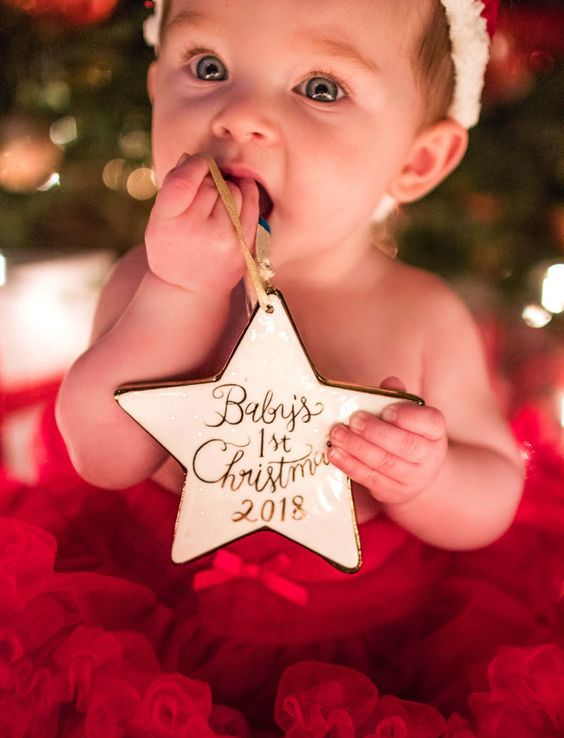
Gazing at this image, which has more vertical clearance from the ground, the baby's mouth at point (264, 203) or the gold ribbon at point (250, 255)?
the baby's mouth at point (264, 203)

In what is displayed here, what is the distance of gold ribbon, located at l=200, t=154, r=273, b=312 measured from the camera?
58 centimetres

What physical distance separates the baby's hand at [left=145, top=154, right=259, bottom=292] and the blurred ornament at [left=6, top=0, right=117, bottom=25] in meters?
0.49

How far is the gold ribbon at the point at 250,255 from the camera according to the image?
58 centimetres

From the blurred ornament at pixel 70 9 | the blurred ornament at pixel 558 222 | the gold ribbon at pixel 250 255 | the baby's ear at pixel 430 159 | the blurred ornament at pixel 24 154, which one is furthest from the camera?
the blurred ornament at pixel 558 222

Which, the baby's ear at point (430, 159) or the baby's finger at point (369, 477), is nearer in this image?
the baby's finger at point (369, 477)

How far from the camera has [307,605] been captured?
767 mm

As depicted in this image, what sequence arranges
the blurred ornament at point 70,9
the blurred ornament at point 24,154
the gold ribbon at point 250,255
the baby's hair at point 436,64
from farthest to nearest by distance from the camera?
the blurred ornament at point 24,154 → the blurred ornament at point 70,9 → the baby's hair at point 436,64 → the gold ribbon at point 250,255

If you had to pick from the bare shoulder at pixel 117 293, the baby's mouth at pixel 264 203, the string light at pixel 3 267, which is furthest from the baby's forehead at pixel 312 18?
the string light at pixel 3 267

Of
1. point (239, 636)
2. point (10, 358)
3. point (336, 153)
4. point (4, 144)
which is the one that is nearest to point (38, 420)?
point (10, 358)

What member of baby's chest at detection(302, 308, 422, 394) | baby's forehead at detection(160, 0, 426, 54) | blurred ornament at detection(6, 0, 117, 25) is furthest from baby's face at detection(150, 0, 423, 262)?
blurred ornament at detection(6, 0, 117, 25)

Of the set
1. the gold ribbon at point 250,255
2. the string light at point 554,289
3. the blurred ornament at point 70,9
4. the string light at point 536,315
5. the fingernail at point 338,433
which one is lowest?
the fingernail at point 338,433

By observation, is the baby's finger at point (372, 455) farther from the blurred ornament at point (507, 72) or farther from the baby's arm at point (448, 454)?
the blurred ornament at point (507, 72)

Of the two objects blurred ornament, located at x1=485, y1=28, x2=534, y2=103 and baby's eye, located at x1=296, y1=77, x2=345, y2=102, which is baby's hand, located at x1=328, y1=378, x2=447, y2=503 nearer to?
baby's eye, located at x1=296, y1=77, x2=345, y2=102

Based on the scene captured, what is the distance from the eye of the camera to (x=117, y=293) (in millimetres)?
791
